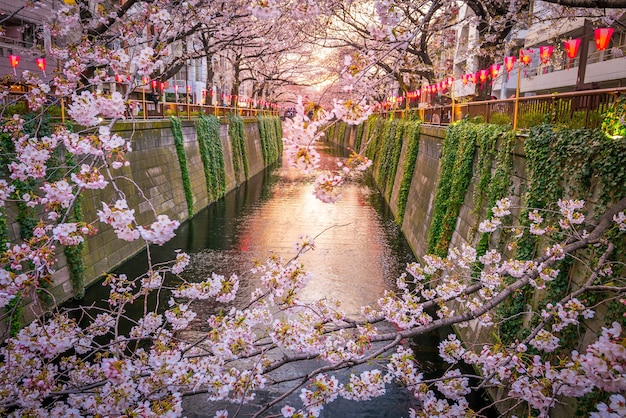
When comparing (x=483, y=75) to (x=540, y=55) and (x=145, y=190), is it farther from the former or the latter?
(x=145, y=190)

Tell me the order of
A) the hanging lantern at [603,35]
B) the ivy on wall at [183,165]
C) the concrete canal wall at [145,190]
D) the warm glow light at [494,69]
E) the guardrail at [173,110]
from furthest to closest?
the ivy on wall at [183,165]
the guardrail at [173,110]
the warm glow light at [494,69]
the concrete canal wall at [145,190]
the hanging lantern at [603,35]

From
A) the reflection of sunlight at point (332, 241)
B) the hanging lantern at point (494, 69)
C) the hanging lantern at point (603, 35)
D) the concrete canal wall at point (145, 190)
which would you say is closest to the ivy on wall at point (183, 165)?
the concrete canal wall at point (145, 190)

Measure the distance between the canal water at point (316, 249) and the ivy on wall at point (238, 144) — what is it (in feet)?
10.9

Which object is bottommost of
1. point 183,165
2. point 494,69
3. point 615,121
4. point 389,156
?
point 183,165

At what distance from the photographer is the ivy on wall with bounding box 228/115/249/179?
2916 centimetres

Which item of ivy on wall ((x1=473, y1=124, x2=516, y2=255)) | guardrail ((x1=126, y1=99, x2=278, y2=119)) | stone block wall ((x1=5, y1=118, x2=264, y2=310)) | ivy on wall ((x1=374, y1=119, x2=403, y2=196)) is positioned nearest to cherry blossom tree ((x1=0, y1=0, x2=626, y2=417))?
stone block wall ((x1=5, y1=118, x2=264, y2=310))

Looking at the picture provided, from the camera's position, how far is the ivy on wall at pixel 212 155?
23234mm

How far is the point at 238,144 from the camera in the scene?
30.0m

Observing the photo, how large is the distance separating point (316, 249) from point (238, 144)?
16.4m

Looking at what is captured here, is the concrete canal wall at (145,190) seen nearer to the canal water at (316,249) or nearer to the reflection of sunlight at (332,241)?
the canal water at (316,249)

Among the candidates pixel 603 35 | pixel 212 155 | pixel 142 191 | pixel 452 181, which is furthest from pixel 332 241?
pixel 212 155

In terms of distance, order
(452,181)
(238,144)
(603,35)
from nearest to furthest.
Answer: (603,35) < (452,181) < (238,144)

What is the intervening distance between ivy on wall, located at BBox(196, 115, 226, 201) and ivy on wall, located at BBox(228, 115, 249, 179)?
3.30m

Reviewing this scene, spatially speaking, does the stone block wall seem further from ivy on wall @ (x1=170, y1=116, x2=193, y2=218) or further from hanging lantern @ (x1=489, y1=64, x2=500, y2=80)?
hanging lantern @ (x1=489, y1=64, x2=500, y2=80)
